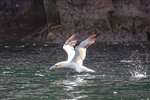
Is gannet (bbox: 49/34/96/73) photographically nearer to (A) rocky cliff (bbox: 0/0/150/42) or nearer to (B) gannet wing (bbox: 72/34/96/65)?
(B) gannet wing (bbox: 72/34/96/65)

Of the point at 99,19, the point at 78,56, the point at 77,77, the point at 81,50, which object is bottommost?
the point at 77,77

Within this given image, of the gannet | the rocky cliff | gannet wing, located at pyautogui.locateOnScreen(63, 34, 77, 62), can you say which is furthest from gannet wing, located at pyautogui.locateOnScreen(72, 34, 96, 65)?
the rocky cliff

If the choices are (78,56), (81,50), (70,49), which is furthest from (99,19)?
(81,50)

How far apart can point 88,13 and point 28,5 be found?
6498 mm

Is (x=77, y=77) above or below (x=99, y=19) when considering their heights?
below

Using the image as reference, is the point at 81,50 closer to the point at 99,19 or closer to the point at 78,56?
the point at 78,56

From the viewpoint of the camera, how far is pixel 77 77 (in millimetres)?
22062

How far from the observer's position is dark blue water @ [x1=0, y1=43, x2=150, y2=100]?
18.3 meters

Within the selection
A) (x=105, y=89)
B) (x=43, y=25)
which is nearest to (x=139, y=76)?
(x=105, y=89)

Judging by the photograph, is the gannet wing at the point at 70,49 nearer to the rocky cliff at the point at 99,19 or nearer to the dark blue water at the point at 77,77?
the dark blue water at the point at 77,77

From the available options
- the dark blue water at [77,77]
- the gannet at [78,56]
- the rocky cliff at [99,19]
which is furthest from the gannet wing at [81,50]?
the rocky cliff at [99,19]

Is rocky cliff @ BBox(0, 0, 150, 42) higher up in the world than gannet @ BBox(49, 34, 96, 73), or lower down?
higher up

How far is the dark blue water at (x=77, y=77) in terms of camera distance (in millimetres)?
18281

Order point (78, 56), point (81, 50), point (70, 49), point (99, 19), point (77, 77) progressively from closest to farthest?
1. point (77, 77)
2. point (81, 50)
3. point (78, 56)
4. point (70, 49)
5. point (99, 19)
